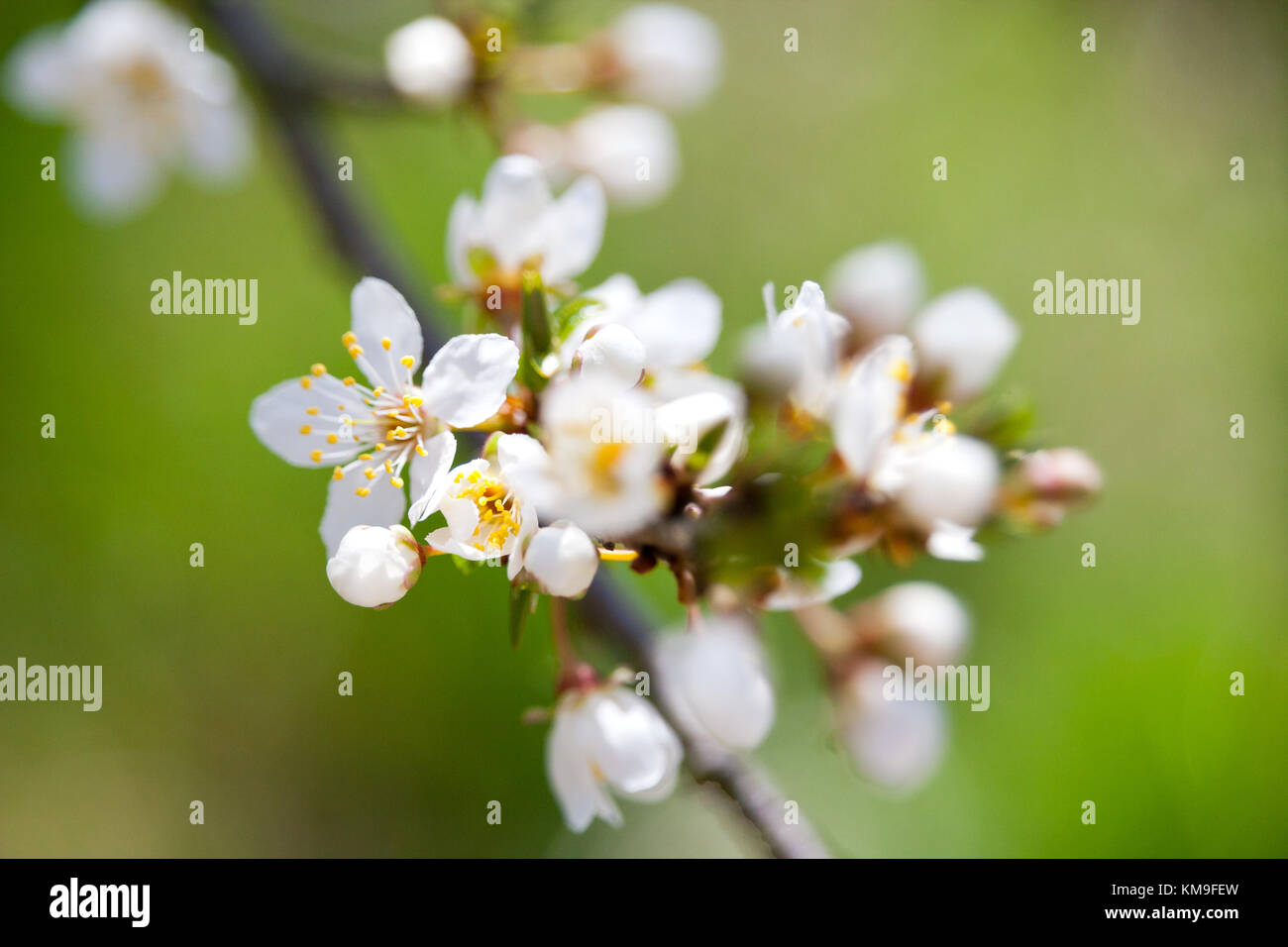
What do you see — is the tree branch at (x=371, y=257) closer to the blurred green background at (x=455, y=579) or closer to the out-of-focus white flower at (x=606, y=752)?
the out-of-focus white flower at (x=606, y=752)

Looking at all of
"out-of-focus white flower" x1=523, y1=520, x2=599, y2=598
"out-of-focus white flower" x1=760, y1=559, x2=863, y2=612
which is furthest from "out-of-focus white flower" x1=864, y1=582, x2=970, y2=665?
"out-of-focus white flower" x1=523, y1=520, x2=599, y2=598

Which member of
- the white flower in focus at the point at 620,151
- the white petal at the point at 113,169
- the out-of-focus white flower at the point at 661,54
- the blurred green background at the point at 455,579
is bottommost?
the blurred green background at the point at 455,579

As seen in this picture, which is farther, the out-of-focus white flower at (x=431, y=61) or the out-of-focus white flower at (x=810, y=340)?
the out-of-focus white flower at (x=431, y=61)

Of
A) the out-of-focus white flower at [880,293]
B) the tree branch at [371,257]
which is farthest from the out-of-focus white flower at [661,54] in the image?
the out-of-focus white flower at [880,293]

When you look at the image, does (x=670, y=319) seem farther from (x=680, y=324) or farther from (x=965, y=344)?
(x=965, y=344)

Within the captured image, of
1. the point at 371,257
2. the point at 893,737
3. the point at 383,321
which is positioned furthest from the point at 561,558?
the point at 371,257
